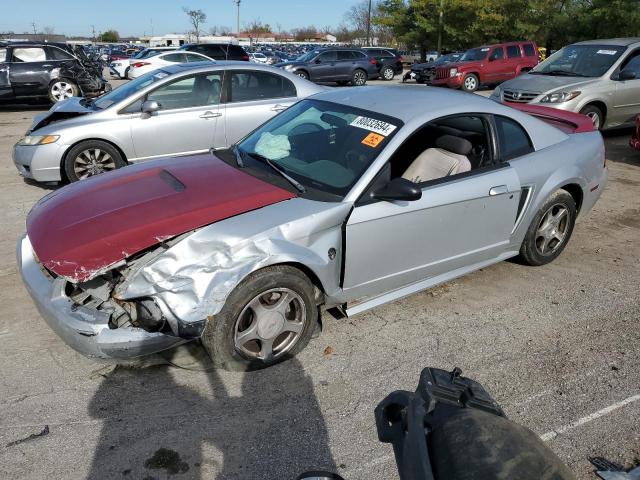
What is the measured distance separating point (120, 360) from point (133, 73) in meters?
18.6

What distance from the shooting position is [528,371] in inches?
132

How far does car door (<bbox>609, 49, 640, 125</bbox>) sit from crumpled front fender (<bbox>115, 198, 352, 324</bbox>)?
868 centimetres

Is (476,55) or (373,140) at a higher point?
(476,55)

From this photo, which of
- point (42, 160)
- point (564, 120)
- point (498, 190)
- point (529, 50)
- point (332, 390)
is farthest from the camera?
point (529, 50)

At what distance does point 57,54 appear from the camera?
14.3 m

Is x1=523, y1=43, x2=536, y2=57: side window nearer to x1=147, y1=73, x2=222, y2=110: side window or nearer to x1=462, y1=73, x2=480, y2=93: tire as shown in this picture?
x1=462, y1=73, x2=480, y2=93: tire

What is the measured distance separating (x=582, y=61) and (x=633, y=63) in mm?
860

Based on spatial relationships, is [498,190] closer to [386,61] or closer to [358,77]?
[358,77]

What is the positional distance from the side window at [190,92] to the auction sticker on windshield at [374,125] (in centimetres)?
378

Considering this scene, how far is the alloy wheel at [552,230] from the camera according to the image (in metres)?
4.60

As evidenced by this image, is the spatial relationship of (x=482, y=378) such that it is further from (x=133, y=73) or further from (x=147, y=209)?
(x=133, y=73)

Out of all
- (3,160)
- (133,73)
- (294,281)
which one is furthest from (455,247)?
(133,73)

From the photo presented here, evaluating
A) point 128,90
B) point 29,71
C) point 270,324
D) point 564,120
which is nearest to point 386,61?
point 29,71

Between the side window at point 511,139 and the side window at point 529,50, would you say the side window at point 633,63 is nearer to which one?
the side window at point 511,139
